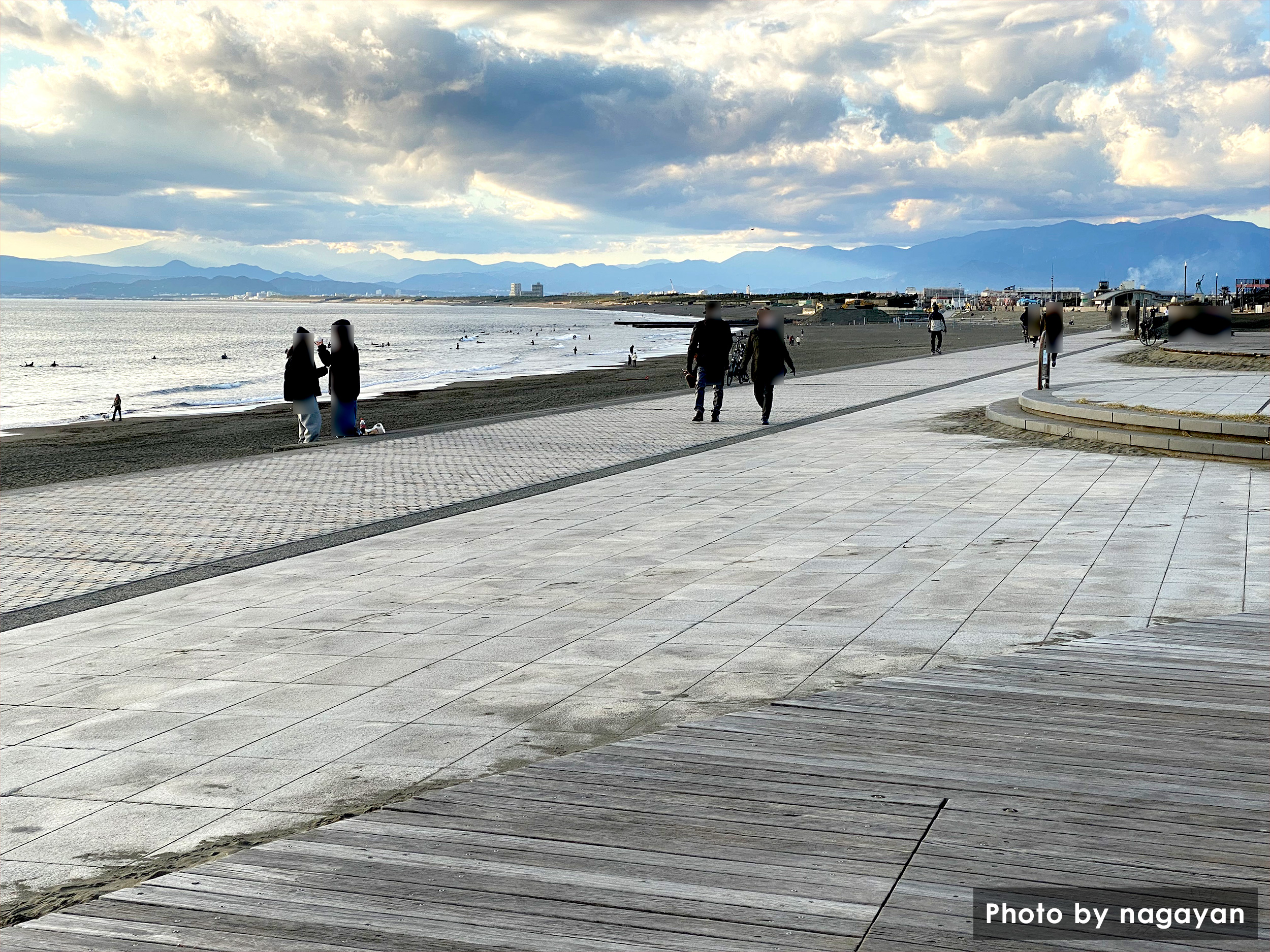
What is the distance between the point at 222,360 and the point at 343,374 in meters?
55.5

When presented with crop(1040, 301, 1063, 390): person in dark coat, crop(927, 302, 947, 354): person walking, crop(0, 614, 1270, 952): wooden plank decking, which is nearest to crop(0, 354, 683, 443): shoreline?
crop(927, 302, 947, 354): person walking

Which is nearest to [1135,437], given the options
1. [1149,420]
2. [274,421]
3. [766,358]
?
[1149,420]

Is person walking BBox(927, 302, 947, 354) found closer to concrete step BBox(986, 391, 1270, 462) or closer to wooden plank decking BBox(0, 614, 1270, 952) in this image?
concrete step BBox(986, 391, 1270, 462)

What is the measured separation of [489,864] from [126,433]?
27548 mm

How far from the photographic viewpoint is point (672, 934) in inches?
108

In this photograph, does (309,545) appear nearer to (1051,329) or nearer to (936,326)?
(1051,329)

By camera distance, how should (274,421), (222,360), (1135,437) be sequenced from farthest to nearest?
(222,360), (274,421), (1135,437)

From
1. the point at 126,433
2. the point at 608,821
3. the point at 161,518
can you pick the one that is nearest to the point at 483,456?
the point at 161,518

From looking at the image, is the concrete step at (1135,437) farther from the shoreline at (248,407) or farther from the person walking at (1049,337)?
the shoreline at (248,407)

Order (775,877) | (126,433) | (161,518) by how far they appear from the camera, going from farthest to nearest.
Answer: (126,433) < (161,518) < (775,877)

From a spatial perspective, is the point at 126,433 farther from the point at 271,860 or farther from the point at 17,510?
the point at 271,860

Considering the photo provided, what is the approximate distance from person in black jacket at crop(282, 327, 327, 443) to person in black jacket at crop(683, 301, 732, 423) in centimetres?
496

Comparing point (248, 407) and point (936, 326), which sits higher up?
point (936, 326)

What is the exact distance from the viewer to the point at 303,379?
51.8ft
